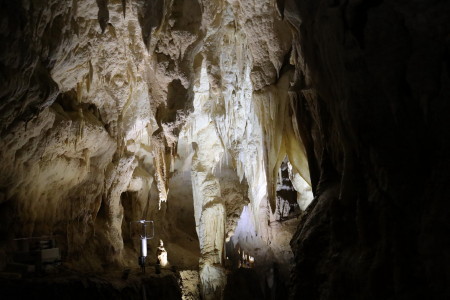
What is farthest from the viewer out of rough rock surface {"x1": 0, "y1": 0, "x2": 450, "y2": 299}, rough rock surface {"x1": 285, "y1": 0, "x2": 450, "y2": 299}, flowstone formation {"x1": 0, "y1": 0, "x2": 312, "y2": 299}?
flowstone formation {"x1": 0, "y1": 0, "x2": 312, "y2": 299}

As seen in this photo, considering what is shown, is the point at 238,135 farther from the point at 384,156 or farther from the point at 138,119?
the point at 384,156

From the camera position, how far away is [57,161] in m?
8.14

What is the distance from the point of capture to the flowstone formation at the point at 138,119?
20.2 ft

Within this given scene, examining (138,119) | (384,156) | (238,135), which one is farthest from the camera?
(138,119)

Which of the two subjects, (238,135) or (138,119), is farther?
(138,119)

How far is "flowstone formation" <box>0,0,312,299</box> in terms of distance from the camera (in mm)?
Answer: 6148

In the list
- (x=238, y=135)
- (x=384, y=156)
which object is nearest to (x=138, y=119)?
(x=238, y=135)

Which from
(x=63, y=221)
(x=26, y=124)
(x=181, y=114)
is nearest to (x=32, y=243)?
(x=63, y=221)

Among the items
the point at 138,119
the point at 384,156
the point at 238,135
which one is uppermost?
the point at 138,119

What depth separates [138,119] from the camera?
395 inches

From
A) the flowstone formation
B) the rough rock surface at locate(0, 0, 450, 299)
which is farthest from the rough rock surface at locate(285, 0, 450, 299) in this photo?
the flowstone formation

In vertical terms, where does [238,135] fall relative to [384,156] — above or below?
above

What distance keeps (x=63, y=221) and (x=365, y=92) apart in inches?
288

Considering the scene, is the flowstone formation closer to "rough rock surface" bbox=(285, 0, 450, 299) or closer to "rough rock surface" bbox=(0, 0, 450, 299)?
"rough rock surface" bbox=(0, 0, 450, 299)
